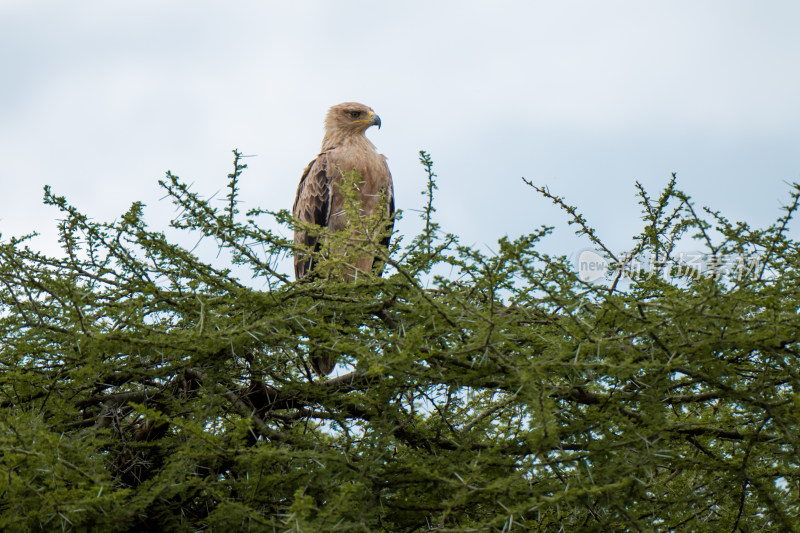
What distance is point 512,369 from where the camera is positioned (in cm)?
282

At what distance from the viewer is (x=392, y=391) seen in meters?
3.49

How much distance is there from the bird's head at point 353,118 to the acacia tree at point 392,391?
5.01m

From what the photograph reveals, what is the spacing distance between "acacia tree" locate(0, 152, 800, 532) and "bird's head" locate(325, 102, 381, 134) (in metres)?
5.01

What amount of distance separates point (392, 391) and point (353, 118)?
567cm

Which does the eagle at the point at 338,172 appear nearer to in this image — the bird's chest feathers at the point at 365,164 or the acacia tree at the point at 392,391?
the bird's chest feathers at the point at 365,164

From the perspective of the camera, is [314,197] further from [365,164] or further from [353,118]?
[353,118]

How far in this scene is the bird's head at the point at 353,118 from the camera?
8.67 metres

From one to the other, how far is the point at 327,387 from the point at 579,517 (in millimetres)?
1384

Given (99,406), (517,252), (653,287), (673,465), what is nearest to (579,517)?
(673,465)

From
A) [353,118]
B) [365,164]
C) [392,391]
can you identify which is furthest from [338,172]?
[392,391]

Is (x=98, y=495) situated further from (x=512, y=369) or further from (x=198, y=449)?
(x=512, y=369)

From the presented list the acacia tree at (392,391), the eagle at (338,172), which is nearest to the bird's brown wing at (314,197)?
the eagle at (338,172)

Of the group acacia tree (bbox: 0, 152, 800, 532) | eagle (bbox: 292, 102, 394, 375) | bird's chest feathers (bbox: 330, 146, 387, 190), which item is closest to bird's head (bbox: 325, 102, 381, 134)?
eagle (bbox: 292, 102, 394, 375)

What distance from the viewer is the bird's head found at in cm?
867
